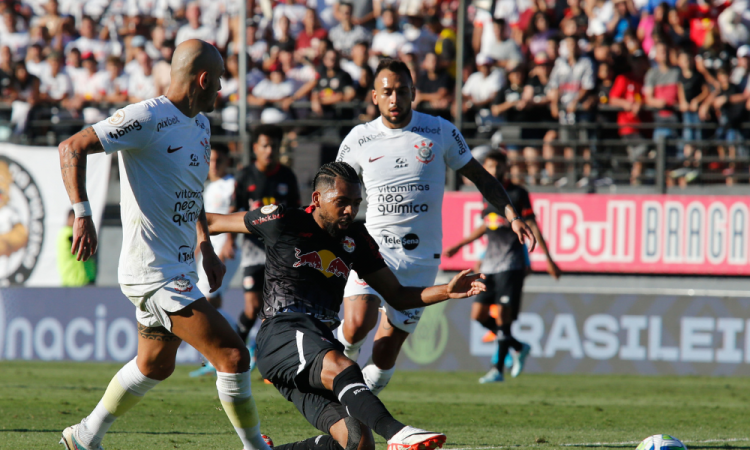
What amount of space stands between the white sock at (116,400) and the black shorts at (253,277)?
5.22 m

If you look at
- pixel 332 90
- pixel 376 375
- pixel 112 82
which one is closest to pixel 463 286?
pixel 376 375

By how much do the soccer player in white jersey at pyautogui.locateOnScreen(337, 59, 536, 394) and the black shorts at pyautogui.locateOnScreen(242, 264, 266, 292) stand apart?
375 cm

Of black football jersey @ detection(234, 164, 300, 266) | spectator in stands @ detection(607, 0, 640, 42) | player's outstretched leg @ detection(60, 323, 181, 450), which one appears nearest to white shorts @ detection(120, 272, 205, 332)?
player's outstretched leg @ detection(60, 323, 181, 450)

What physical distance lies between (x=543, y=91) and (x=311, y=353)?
10.8m

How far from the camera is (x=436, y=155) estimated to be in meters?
6.88

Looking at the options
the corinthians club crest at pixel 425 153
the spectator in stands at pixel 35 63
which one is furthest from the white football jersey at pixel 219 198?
the spectator in stands at pixel 35 63

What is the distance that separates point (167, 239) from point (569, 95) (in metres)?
10.6

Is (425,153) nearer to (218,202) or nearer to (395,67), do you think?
(395,67)

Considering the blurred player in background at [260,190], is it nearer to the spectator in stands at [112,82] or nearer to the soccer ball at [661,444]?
the soccer ball at [661,444]

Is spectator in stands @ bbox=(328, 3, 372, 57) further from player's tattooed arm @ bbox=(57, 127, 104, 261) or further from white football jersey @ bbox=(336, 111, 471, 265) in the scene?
player's tattooed arm @ bbox=(57, 127, 104, 261)

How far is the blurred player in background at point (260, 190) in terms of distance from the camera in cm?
1024

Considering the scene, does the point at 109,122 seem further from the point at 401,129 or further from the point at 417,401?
the point at 417,401

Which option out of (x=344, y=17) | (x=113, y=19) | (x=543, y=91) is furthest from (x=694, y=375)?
(x=113, y=19)

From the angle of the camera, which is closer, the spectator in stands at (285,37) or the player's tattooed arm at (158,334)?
the player's tattooed arm at (158,334)
